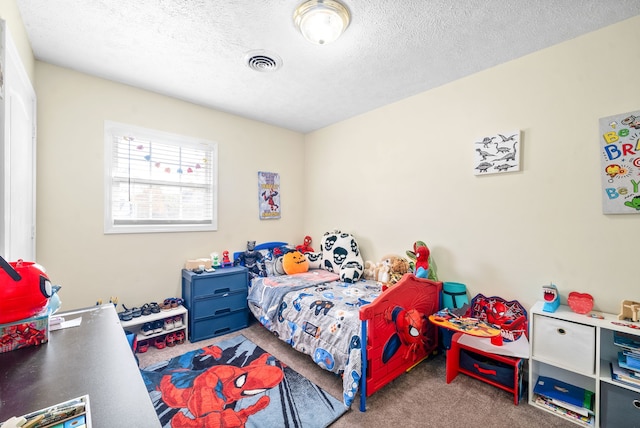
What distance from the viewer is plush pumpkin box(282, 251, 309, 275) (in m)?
3.29

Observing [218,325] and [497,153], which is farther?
[218,325]

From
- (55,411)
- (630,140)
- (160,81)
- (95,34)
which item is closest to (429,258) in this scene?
(630,140)

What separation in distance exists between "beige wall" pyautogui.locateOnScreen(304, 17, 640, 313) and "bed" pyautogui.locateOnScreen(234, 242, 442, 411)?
0.55 meters

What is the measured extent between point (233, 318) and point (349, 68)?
275 cm

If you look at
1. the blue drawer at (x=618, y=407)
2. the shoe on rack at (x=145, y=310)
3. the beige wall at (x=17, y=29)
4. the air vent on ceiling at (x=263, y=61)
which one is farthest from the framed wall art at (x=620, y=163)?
the shoe on rack at (x=145, y=310)

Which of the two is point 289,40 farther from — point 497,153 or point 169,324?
point 169,324

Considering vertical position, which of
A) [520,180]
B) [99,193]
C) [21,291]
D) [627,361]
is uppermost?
[520,180]

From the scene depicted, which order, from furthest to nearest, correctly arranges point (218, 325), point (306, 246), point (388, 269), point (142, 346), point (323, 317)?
point (306, 246)
point (218, 325)
point (388, 269)
point (142, 346)
point (323, 317)

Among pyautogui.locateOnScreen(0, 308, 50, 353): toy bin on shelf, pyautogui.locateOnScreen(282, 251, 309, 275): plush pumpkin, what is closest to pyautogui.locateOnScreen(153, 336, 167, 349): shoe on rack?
pyautogui.locateOnScreen(282, 251, 309, 275): plush pumpkin

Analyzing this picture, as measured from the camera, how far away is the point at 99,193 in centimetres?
249

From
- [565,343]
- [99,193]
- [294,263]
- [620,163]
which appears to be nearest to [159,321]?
[99,193]

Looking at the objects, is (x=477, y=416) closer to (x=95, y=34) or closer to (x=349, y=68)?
(x=349, y=68)

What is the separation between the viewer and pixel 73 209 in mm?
2381

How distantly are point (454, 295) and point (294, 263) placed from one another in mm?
1749
